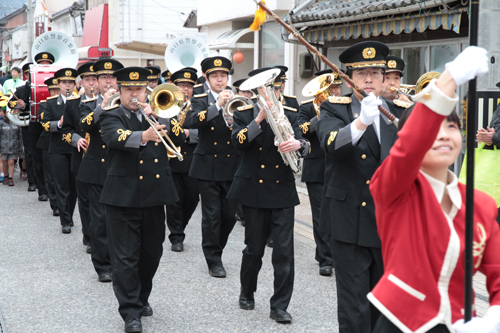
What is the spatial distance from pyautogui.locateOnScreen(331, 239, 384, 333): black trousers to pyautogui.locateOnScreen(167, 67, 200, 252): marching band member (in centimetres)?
358

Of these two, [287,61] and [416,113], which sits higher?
[287,61]

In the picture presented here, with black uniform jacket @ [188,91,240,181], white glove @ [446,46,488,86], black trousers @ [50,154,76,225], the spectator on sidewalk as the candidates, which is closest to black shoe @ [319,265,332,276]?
black uniform jacket @ [188,91,240,181]

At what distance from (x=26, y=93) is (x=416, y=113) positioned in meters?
11.3

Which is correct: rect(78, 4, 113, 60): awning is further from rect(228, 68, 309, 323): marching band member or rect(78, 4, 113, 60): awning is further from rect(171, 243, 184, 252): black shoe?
rect(228, 68, 309, 323): marching band member

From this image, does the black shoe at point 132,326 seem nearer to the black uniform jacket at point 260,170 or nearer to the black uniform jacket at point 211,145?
the black uniform jacket at point 260,170

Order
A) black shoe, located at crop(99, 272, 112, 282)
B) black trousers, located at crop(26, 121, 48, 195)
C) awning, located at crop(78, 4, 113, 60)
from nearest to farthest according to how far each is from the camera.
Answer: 1. black shoe, located at crop(99, 272, 112, 282)
2. black trousers, located at crop(26, 121, 48, 195)
3. awning, located at crop(78, 4, 113, 60)

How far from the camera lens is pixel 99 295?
5863mm

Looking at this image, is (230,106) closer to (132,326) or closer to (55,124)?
(132,326)

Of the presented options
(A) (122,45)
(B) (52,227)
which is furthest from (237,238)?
(A) (122,45)

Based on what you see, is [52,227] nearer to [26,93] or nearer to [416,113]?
[26,93]

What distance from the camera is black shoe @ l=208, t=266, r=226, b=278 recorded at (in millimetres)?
6387

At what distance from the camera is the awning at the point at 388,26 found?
26.3 ft

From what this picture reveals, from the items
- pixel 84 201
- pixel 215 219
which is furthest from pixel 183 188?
pixel 215 219

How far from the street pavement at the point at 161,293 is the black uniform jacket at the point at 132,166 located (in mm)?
984
